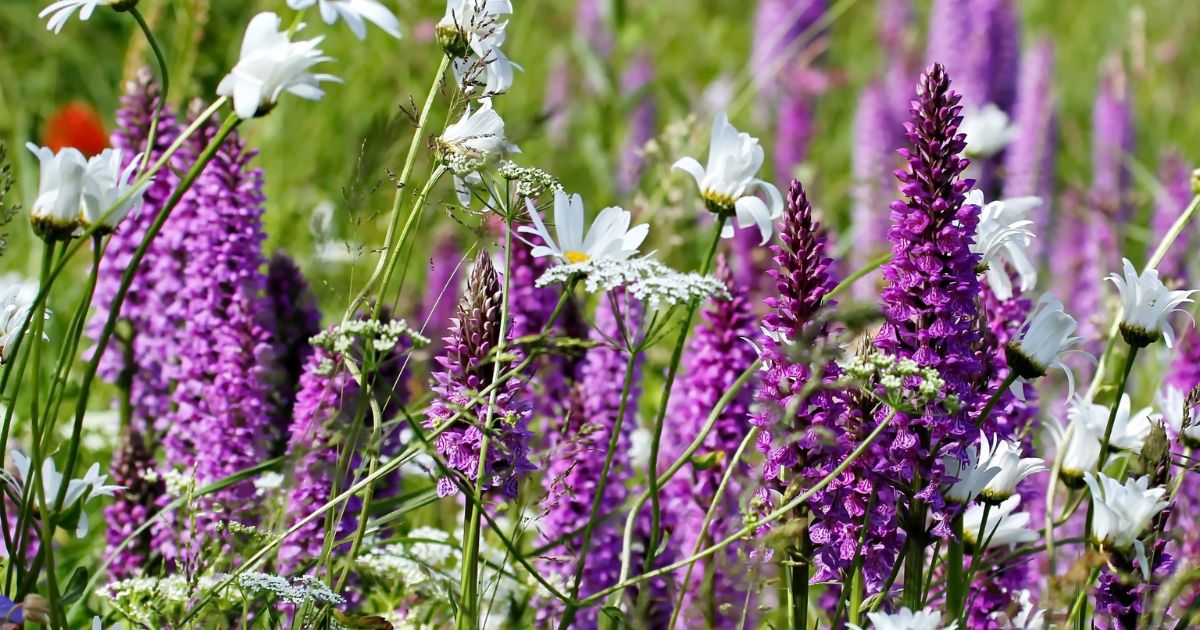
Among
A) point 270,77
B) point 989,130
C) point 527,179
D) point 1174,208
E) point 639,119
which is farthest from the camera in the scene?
point 639,119

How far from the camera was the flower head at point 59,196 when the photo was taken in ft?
5.67

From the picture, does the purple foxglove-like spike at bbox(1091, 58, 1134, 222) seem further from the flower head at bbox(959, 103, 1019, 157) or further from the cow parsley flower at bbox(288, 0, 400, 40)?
the cow parsley flower at bbox(288, 0, 400, 40)

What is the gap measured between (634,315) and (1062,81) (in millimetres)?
5564

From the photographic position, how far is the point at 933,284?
73.7 inches

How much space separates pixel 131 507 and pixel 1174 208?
322 centimetres

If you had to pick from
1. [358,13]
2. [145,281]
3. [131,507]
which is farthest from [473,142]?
[145,281]

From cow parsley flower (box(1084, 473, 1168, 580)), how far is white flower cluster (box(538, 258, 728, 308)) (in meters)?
0.58

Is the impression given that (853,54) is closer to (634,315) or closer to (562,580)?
(634,315)

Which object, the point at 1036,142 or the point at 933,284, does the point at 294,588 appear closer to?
the point at 933,284

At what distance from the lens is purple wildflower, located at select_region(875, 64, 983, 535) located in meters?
1.87

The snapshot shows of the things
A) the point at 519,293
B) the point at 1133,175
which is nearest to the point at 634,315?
the point at 519,293

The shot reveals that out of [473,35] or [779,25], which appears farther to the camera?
[779,25]

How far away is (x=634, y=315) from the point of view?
3.67 meters

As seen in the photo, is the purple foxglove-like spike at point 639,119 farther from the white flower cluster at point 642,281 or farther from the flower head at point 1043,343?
the white flower cluster at point 642,281
